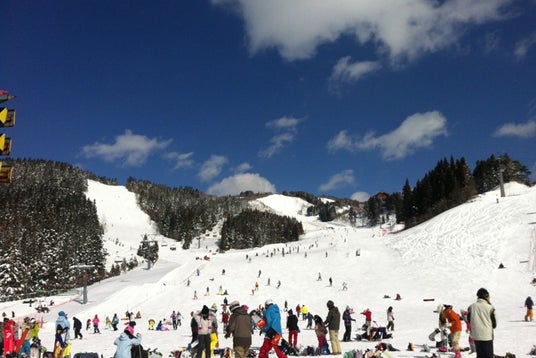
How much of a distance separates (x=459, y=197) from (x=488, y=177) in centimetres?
1829

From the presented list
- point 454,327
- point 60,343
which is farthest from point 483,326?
point 60,343

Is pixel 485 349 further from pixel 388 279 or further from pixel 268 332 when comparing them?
pixel 388 279

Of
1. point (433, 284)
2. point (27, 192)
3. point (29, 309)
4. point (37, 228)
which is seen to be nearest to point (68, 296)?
point (29, 309)

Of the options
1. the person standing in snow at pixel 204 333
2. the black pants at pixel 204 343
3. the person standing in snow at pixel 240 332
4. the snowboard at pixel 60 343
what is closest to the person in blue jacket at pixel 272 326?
the person standing in snow at pixel 240 332

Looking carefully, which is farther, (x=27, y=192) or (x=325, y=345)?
(x=27, y=192)

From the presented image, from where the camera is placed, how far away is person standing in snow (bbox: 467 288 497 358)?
314 inches

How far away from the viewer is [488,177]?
9431 centimetres

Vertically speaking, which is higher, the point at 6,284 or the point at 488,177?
the point at 488,177

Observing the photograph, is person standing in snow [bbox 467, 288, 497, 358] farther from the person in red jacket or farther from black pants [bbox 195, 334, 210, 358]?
black pants [bbox 195, 334, 210, 358]

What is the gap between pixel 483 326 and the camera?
26.3ft

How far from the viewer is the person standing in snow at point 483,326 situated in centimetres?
799

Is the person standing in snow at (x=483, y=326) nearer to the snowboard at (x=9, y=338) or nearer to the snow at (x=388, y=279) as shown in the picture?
the snow at (x=388, y=279)

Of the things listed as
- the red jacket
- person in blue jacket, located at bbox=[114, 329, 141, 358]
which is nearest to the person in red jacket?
the red jacket

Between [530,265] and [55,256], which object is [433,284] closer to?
[530,265]
